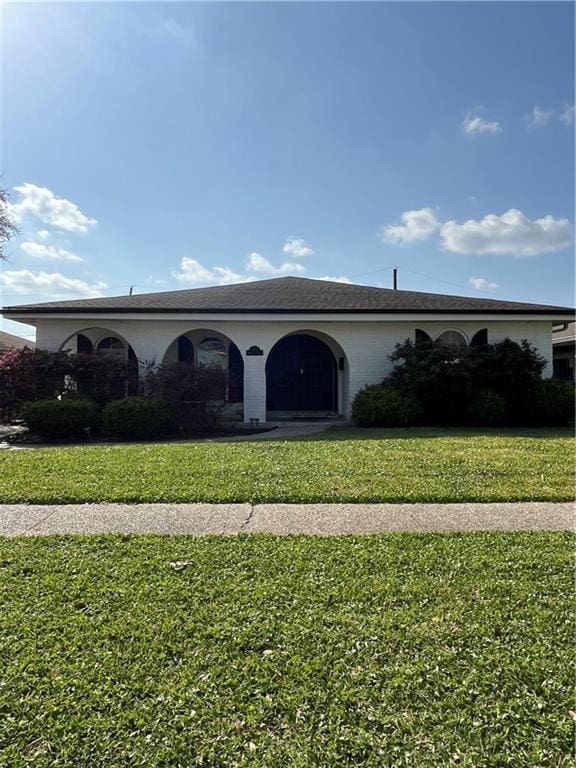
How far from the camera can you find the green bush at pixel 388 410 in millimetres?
11344

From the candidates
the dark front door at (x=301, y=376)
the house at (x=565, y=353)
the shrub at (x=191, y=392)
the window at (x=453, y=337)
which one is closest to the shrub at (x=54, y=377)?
the shrub at (x=191, y=392)

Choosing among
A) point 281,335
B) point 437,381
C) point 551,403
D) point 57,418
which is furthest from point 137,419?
point 551,403

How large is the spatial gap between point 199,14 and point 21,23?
388cm

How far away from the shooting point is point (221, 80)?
1162 centimetres

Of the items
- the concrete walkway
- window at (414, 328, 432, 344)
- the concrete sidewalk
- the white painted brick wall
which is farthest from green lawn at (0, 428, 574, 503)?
window at (414, 328, 432, 344)

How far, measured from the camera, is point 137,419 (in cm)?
1030

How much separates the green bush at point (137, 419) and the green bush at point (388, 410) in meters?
5.23

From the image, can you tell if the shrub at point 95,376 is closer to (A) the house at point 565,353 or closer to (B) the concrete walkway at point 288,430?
(B) the concrete walkway at point 288,430

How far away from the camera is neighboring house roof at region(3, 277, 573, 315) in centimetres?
1245

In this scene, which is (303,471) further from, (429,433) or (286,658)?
(429,433)

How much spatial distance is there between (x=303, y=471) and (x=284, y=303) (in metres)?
7.61

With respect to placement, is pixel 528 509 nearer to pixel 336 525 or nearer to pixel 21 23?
pixel 336 525

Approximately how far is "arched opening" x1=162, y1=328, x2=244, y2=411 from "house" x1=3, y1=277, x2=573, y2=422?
35mm

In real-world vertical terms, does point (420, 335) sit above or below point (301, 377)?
above
